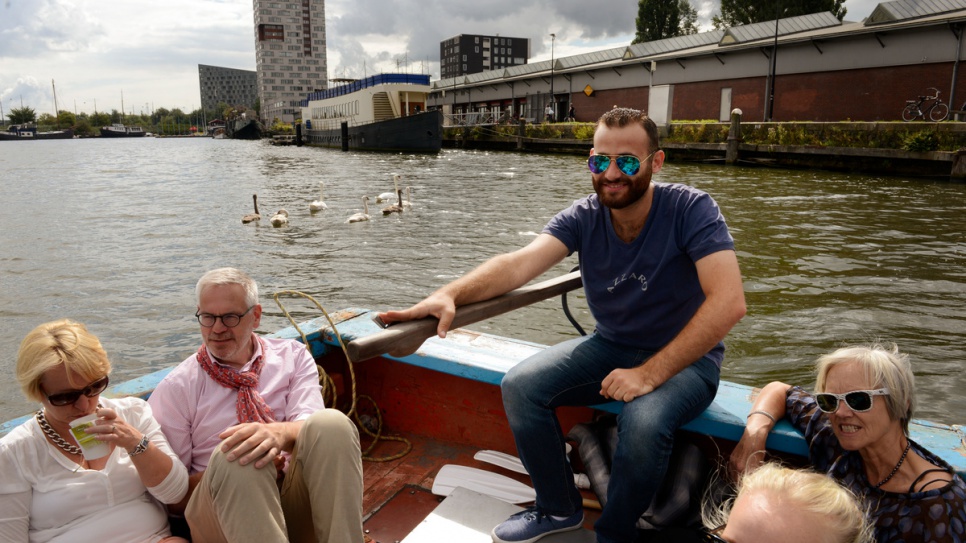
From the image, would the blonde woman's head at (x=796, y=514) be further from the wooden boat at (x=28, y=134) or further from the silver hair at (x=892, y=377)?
the wooden boat at (x=28, y=134)

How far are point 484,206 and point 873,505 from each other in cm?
1534

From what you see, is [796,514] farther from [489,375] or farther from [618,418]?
[489,375]

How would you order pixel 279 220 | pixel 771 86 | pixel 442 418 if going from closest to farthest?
pixel 442 418 → pixel 279 220 → pixel 771 86

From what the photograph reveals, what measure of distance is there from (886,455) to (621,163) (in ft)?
4.35

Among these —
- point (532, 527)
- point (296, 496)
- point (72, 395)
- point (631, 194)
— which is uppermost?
point (631, 194)

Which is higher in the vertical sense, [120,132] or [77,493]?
[120,132]

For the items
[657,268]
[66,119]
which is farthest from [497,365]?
[66,119]

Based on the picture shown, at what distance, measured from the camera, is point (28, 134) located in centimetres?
13200

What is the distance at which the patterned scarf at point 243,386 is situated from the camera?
2250mm

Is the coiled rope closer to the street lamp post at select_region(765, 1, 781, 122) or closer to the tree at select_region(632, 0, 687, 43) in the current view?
the street lamp post at select_region(765, 1, 781, 122)

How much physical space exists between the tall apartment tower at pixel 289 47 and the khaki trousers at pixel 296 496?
421 feet

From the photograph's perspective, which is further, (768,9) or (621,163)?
(768,9)

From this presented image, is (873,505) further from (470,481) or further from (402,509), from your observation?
(402,509)

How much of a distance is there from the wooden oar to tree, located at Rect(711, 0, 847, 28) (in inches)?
1838
